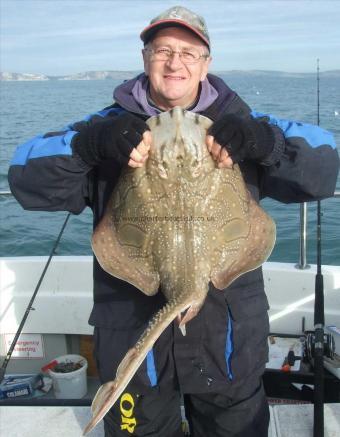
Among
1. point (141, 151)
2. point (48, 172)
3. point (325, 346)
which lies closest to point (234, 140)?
point (141, 151)

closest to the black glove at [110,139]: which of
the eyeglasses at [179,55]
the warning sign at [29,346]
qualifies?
the eyeglasses at [179,55]

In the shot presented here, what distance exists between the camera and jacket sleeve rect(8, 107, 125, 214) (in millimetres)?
2688

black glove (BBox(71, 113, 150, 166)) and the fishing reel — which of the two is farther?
the fishing reel

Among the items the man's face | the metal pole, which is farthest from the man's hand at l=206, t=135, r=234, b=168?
the metal pole

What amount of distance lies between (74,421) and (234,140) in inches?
92.2

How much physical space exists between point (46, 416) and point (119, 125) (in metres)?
2.25

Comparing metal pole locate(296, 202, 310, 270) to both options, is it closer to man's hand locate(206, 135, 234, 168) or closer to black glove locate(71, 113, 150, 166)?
man's hand locate(206, 135, 234, 168)

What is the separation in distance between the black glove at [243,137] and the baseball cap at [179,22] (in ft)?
1.97

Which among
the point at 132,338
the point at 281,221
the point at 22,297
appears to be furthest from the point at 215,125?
the point at 281,221

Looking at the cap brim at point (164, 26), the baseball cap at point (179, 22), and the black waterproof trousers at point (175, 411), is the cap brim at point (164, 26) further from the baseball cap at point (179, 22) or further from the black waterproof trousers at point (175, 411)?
the black waterproof trousers at point (175, 411)

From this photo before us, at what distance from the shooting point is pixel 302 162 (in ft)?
8.73

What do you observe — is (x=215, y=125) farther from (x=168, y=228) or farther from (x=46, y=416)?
(x=46, y=416)

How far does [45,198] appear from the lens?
9.18 feet

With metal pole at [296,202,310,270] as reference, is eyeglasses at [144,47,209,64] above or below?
above
